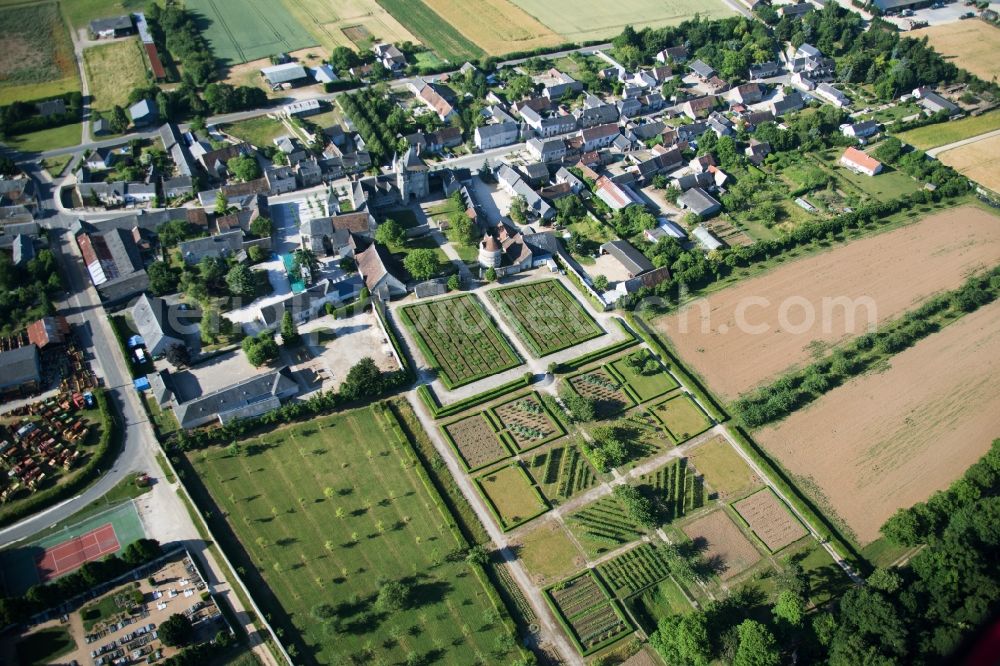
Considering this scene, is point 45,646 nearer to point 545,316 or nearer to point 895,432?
point 545,316

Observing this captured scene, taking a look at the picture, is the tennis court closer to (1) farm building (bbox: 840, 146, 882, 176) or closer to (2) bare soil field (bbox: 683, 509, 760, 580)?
(2) bare soil field (bbox: 683, 509, 760, 580)

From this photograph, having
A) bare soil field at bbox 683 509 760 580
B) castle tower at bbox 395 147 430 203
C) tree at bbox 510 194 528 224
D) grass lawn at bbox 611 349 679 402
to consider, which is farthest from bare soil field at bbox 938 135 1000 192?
castle tower at bbox 395 147 430 203

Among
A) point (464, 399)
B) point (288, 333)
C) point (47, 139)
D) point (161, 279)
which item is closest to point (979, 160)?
point (464, 399)

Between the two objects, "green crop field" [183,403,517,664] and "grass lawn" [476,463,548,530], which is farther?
"grass lawn" [476,463,548,530]

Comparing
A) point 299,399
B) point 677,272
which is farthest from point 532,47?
point 299,399

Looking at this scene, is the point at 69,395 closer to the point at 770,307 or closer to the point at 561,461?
the point at 561,461

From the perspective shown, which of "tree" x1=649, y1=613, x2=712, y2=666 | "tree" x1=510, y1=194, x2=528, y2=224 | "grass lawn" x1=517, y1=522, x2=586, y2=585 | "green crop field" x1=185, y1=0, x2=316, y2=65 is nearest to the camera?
"tree" x1=649, y1=613, x2=712, y2=666

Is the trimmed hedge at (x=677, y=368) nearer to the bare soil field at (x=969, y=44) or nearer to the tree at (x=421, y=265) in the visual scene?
the tree at (x=421, y=265)
